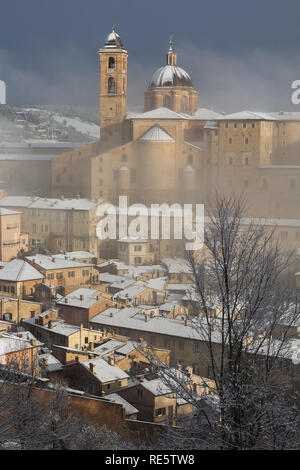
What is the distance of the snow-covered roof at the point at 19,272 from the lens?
62.5ft

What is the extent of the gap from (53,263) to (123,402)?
32.8 feet

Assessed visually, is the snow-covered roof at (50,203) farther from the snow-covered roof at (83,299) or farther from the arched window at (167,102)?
the arched window at (167,102)

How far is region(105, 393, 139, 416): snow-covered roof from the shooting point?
35.5 ft

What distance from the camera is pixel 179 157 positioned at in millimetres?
26703

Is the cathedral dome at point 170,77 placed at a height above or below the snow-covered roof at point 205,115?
above

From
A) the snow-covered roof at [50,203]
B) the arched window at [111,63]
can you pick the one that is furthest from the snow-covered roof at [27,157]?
the arched window at [111,63]

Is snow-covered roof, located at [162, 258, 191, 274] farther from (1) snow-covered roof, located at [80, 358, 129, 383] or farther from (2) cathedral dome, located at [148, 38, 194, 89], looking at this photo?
(2) cathedral dome, located at [148, 38, 194, 89]

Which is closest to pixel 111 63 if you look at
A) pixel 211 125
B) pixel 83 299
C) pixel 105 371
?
pixel 211 125

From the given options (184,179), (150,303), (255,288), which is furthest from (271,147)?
(255,288)

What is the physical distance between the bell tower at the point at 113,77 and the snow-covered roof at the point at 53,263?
8673 mm

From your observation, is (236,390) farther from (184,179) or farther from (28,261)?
(184,179)

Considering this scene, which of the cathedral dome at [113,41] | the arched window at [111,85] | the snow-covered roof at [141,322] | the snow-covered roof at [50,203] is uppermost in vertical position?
the cathedral dome at [113,41]

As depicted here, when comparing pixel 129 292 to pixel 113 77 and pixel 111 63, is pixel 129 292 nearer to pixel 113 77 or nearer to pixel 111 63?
pixel 113 77

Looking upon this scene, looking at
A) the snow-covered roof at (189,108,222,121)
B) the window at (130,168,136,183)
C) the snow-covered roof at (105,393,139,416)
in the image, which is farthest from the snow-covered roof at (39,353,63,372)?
the snow-covered roof at (189,108,222,121)
